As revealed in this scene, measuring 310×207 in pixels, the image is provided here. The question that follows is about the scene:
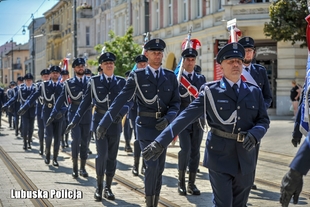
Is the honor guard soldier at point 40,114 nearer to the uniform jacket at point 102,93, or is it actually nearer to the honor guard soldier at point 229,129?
the uniform jacket at point 102,93

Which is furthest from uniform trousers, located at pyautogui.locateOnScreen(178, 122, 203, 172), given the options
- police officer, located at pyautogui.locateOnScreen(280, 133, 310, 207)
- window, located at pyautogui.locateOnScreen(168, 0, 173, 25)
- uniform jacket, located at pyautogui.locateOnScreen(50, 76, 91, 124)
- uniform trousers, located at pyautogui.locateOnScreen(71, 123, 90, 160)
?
window, located at pyautogui.locateOnScreen(168, 0, 173, 25)

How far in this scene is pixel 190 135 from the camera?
10148 millimetres

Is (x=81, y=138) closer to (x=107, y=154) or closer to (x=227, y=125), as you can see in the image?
(x=107, y=154)

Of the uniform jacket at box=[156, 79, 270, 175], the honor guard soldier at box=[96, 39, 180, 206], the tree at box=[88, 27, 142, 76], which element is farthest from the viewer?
the tree at box=[88, 27, 142, 76]

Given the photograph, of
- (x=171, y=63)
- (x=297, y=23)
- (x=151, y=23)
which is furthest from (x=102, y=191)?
(x=151, y=23)

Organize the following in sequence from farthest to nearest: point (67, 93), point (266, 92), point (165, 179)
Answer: point (67, 93)
point (165, 179)
point (266, 92)

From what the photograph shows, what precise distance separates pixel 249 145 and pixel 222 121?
1.28ft

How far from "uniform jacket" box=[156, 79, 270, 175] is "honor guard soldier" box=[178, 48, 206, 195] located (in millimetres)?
3280

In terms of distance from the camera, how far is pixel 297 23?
26969 millimetres

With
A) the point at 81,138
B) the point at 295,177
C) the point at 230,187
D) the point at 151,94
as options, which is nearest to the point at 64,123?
the point at 81,138

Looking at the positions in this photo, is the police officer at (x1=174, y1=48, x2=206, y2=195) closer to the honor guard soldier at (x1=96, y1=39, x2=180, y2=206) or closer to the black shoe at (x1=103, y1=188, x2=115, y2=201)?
the black shoe at (x1=103, y1=188, x2=115, y2=201)

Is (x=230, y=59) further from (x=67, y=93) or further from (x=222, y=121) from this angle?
(x=67, y=93)

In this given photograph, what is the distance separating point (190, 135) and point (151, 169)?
A: 219 cm

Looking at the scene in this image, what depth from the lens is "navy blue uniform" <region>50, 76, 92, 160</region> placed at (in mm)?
11938
